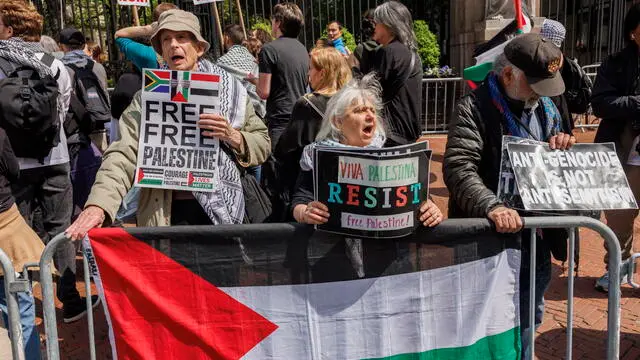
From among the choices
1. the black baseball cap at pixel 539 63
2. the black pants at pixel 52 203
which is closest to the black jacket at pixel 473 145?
the black baseball cap at pixel 539 63

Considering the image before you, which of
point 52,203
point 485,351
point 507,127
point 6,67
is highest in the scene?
point 6,67

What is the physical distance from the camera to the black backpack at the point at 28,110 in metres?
3.58

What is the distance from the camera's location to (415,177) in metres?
2.45

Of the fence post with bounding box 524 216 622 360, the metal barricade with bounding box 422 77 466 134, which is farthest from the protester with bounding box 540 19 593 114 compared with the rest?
the metal barricade with bounding box 422 77 466 134

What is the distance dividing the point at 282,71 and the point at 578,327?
305cm

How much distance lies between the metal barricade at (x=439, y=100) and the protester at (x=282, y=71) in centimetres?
596

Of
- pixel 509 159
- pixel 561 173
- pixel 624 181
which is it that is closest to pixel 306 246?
pixel 509 159

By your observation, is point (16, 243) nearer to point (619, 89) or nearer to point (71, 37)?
point (71, 37)

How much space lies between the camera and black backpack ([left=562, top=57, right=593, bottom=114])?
168 inches

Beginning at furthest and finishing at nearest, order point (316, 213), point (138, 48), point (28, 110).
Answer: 1. point (138, 48)
2. point (28, 110)
3. point (316, 213)

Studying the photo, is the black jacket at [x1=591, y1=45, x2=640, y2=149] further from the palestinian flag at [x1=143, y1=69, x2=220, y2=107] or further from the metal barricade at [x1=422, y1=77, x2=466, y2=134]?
the metal barricade at [x1=422, y1=77, x2=466, y2=134]

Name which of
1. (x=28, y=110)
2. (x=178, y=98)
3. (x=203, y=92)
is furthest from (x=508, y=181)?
(x=28, y=110)

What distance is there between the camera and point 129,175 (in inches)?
111

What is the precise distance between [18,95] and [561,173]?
121 inches
